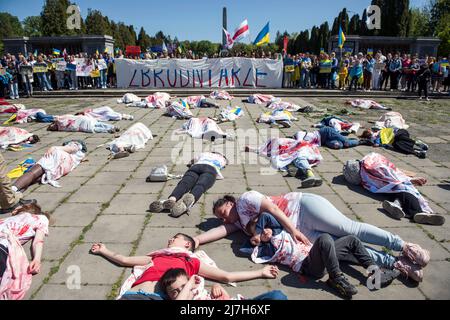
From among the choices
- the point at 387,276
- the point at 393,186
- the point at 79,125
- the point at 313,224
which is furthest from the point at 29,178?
the point at 393,186

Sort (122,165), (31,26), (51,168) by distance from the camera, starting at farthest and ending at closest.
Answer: (31,26) → (122,165) → (51,168)

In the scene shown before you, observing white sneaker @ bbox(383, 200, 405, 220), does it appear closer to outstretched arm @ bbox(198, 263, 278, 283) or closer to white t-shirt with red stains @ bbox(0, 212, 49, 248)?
outstretched arm @ bbox(198, 263, 278, 283)

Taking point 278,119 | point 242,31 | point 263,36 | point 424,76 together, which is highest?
point 242,31

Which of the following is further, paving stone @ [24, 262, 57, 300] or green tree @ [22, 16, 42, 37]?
green tree @ [22, 16, 42, 37]

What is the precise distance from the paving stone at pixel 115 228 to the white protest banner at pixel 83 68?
46.4ft

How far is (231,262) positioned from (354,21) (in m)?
56.3

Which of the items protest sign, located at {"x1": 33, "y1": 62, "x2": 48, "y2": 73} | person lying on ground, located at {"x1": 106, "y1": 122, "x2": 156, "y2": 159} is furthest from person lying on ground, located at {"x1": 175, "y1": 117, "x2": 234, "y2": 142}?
protest sign, located at {"x1": 33, "y1": 62, "x2": 48, "y2": 73}

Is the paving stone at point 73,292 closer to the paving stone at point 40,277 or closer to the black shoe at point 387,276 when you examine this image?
the paving stone at point 40,277

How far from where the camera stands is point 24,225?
3510 mm

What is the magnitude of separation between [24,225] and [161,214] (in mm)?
1468

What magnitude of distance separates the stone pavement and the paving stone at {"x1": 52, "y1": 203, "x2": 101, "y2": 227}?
0.04 ft

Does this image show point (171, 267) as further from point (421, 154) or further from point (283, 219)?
point (421, 154)

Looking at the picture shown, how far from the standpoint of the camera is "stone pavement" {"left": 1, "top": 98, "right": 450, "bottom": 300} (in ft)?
9.45

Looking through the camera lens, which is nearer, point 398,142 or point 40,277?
point 40,277
